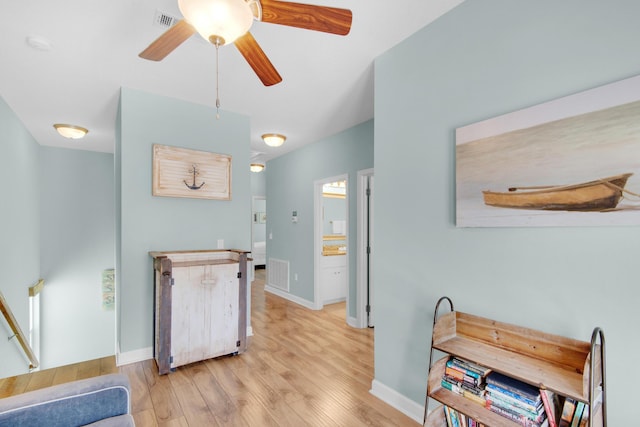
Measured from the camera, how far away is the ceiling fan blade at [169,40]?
151 centimetres

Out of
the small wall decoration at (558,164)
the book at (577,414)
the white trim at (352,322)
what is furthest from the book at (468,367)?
the white trim at (352,322)

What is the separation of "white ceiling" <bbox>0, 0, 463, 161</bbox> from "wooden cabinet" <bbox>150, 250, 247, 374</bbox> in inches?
66.0

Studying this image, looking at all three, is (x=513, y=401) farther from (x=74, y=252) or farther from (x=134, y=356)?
(x=74, y=252)

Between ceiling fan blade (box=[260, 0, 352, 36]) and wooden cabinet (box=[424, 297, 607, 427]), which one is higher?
ceiling fan blade (box=[260, 0, 352, 36])

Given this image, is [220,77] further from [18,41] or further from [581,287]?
[581,287]

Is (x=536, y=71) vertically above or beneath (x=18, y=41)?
beneath

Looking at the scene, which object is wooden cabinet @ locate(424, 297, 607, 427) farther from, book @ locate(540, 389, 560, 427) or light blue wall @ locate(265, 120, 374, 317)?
light blue wall @ locate(265, 120, 374, 317)

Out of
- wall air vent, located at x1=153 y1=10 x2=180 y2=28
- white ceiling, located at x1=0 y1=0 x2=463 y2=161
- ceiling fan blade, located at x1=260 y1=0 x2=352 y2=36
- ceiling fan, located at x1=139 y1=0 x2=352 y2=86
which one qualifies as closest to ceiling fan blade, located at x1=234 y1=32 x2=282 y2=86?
ceiling fan, located at x1=139 y1=0 x2=352 y2=86

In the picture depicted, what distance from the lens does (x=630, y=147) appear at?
4.09 ft

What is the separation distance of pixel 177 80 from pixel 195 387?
2741mm

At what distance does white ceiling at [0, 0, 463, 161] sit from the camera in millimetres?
1954

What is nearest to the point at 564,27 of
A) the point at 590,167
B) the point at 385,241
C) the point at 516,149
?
the point at 516,149

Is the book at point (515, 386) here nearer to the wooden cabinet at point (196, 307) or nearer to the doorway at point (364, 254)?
the wooden cabinet at point (196, 307)

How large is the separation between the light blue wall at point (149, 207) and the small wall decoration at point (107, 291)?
10.1 feet
